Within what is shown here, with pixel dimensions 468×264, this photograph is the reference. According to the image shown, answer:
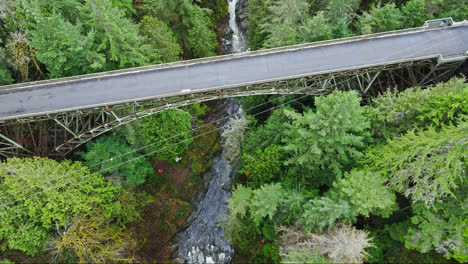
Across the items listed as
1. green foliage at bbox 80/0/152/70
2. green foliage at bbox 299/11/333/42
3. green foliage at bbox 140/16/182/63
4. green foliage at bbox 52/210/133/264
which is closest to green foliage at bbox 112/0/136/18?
green foliage at bbox 140/16/182/63

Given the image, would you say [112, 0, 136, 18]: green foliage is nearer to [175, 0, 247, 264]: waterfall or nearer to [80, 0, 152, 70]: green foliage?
Answer: [80, 0, 152, 70]: green foliage

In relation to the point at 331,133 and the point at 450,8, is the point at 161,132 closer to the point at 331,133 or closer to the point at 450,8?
the point at 331,133

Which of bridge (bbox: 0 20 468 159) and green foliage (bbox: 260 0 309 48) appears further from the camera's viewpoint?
green foliage (bbox: 260 0 309 48)

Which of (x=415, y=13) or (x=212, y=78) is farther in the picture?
(x=415, y=13)

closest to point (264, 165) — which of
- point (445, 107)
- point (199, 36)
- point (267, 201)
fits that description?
point (267, 201)

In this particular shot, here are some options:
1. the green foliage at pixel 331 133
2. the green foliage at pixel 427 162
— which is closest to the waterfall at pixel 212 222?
the green foliage at pixel 331 133

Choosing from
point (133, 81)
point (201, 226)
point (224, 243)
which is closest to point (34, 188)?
point (133, 81)
